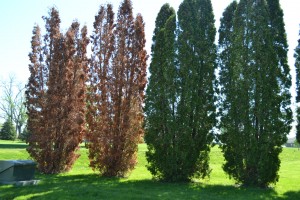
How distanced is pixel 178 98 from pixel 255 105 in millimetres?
3373

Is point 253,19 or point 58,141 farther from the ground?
point 253,19

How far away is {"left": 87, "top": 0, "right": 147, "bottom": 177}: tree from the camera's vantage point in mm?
16094

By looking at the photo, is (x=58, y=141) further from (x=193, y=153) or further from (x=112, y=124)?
(x=193, y=153)

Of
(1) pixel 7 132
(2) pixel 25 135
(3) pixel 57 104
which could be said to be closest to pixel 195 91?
(3) pixel 57 104

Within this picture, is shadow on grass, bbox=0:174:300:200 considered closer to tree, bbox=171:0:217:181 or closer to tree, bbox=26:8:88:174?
tree, bbox=171:0:217:181

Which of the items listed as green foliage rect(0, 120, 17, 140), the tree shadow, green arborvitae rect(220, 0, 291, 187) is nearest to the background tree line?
green arborvitae rect(220, 0, 291, 187)

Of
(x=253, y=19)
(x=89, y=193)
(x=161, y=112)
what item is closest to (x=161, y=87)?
(x=161, y=112)

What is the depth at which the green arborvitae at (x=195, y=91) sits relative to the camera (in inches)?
569

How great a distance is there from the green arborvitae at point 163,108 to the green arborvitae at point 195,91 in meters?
0.32

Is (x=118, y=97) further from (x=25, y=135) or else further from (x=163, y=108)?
(x=25, y=135)

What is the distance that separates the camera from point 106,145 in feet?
52.7

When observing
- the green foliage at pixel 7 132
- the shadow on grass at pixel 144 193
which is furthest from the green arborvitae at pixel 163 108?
the green foliage at pixel 7 132

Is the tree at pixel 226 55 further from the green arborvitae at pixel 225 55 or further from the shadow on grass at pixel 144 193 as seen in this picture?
the shadow on grass at pixel 144 193

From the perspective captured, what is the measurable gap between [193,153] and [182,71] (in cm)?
371
